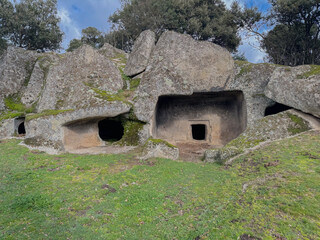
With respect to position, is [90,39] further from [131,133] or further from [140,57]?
[131,133]

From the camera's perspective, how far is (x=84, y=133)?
458 inches

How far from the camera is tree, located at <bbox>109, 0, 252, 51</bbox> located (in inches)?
928

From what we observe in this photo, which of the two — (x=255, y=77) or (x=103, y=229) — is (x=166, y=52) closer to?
(x=255, y=77)

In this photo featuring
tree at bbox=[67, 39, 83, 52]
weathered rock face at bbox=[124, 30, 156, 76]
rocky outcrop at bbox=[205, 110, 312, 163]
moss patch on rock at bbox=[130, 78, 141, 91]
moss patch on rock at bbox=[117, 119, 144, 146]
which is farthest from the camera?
tree at bbox=[67, 39, 83, 52]

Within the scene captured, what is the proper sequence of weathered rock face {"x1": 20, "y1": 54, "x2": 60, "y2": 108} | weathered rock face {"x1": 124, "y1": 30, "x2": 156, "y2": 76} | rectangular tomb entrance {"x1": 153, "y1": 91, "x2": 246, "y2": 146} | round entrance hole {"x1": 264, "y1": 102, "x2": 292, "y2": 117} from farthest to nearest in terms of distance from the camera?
weathered rock face {"x1": 20, "y1": 54, "x2": 60, "y2": 108} < weathered rock face {"x1": 124, "y1": 30, "x2": 156, "y2": 76} < rectangular tomb entrance {"x1": 153, "y1": 91, "x2": 246, "y2": 146} < round entrance hole {"x1": 264, "y1": 102, "x2": 292, "y2": 117}

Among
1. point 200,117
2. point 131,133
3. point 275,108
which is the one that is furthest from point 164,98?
point 275,108

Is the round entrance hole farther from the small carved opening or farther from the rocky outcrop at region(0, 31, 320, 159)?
the small carved opening

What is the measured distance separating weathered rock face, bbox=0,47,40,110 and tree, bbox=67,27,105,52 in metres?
14.6

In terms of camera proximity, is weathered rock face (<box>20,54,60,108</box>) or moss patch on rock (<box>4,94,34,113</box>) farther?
weathered rock face (<box>20,54,60,108</box>)

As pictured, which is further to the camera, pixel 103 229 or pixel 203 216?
pixel 203 216

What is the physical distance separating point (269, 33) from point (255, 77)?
12.3 metres

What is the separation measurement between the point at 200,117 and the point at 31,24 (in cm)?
2252

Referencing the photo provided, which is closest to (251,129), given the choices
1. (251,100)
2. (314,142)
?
(314,142)

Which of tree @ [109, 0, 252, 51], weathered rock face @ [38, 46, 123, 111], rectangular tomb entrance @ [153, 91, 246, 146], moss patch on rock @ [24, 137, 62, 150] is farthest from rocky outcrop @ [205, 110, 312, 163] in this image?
tree @ [109, 0, 252, 51]
